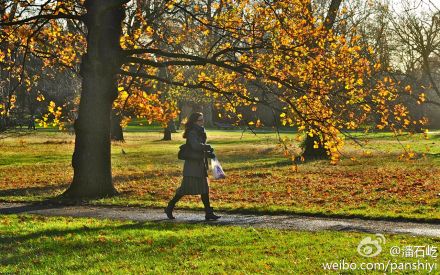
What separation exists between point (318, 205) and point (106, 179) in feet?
17.7

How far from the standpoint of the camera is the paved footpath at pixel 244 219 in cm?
1036

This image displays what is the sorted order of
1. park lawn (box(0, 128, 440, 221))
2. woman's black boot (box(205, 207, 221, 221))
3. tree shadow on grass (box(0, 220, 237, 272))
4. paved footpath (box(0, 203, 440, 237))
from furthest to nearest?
park lawn (box(0, 128, 440, 221)) → woman's black boot (box(205, 207, 221, 221)) → paved footpath (box(0, 203, 440, 237)) → tree shadow on grass (box(0, 220, 237, 272))

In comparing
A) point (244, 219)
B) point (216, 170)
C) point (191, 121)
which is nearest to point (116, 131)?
point (244, 219)

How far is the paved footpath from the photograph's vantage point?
1036 centimetres

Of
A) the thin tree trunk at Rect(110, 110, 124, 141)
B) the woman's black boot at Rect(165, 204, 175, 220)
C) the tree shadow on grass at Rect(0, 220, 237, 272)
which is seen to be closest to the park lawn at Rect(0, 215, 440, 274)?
the tree shadow on grass at Rect(0, 220, 237, 272)

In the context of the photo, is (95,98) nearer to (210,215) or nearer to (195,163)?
(195,163)

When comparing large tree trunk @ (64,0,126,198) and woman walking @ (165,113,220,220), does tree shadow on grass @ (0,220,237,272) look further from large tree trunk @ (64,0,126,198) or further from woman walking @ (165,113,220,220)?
large tree trunk @ (64,0,126,198)

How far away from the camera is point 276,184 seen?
17.9 m

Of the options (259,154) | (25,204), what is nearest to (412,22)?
(259,154)

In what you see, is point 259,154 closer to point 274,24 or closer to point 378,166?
point 378,166

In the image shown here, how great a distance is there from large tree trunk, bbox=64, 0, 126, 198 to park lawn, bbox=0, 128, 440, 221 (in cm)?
85

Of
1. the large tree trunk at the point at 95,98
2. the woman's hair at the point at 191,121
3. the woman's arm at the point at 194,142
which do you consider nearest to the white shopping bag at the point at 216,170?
the woman's arm at the point at 194,142

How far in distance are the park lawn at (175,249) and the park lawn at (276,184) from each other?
9.18 feet

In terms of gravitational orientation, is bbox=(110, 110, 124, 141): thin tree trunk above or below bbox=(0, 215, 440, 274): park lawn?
above
